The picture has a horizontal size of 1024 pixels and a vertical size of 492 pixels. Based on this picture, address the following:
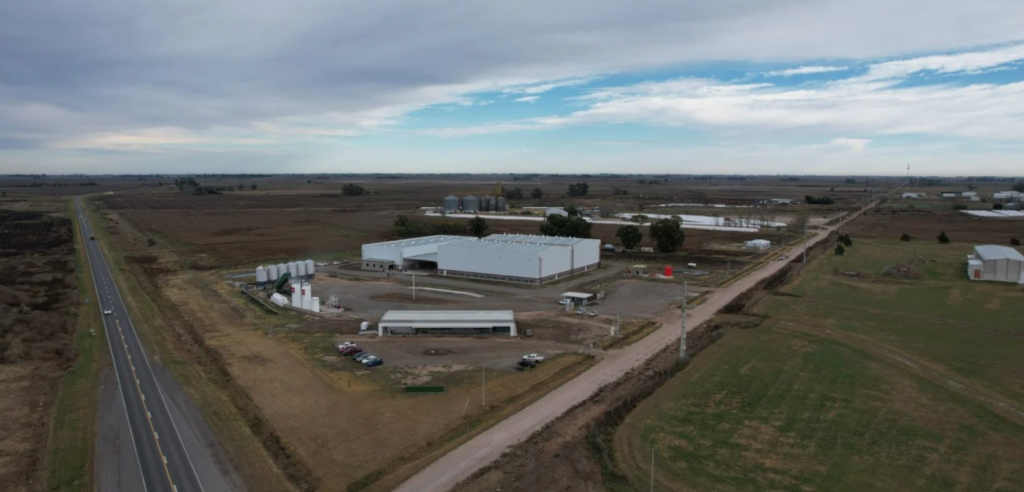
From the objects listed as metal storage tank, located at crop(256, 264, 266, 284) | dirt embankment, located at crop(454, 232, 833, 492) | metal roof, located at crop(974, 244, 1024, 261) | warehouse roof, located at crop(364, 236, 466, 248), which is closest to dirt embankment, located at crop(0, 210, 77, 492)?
metal storage tank, located at crop(256, 264, 266, 284)

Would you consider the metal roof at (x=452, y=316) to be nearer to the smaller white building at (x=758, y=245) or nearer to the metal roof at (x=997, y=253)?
the metal roof at (x=997, y=253)

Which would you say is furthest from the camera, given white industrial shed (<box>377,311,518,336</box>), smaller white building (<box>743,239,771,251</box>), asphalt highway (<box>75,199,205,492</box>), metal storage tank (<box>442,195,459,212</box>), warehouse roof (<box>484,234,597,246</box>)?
metal storage tank (<box>442,195,459,212</box>)

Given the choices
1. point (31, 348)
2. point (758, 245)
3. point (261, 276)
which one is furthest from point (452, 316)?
point (758, 245)

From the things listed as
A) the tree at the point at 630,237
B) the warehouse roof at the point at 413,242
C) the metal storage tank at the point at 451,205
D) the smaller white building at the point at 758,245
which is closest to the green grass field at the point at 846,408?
the tree at the point at 630,237

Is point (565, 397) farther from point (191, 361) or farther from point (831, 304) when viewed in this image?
point (831, 304)

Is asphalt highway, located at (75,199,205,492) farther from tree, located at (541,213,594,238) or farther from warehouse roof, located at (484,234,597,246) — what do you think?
tree, located at (541,213,594,238)

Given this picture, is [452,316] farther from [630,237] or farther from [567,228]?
[567,228]
